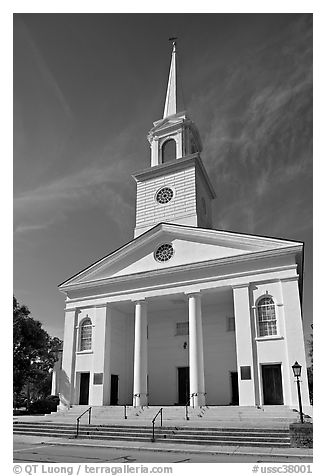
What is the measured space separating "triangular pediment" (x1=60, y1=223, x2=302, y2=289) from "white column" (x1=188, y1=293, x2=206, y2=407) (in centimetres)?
254

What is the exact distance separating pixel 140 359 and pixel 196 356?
3381 millimetres

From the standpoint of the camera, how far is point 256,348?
20.4 m

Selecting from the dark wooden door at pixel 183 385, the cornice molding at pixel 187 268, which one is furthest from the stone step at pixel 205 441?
the dark wooden door at pixel 183 385

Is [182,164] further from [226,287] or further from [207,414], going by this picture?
[207,414]

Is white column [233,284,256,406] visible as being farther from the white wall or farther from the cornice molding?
the white wall

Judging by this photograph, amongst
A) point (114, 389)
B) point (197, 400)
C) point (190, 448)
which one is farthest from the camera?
point (114, 389)

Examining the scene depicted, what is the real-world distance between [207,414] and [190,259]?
8.20 m

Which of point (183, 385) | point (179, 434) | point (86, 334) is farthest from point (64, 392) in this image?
point (179, 434)

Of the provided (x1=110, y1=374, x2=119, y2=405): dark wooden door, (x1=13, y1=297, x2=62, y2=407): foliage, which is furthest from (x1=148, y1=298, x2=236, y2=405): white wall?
(x1=13, y1=297, x2=62, y2=407): foliage

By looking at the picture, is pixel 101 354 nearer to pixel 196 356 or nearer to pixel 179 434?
pixel 196 356

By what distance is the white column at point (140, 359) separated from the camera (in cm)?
2233

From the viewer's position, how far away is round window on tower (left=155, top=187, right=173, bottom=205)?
30188 mm

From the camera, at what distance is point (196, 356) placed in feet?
70.0
